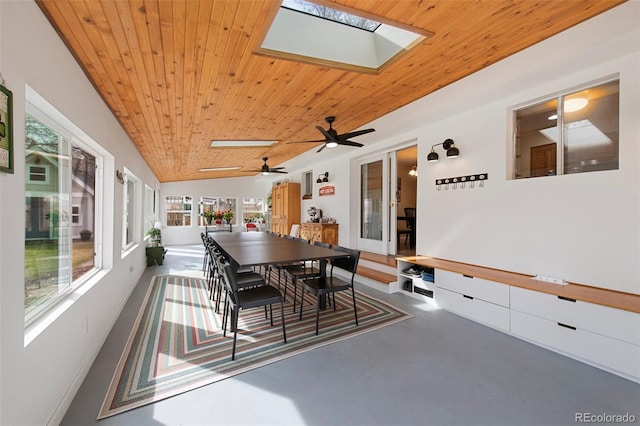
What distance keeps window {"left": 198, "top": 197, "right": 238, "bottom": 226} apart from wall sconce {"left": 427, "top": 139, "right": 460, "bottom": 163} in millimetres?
8561

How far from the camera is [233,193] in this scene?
11.2 m

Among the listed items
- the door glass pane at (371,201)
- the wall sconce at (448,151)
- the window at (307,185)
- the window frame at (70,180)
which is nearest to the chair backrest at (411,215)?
the door glass pane at (371,201)

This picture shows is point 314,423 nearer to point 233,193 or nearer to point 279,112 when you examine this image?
point 279,112

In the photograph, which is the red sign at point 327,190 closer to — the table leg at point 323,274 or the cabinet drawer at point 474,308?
the table leg at point 323,274

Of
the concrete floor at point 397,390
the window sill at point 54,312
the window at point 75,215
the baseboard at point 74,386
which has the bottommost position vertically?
the concrete floor at point 397,390

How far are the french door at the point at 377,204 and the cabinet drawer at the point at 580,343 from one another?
9.38ft

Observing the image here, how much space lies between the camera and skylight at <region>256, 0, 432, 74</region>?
2.21 meters

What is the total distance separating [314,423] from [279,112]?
3291 mm

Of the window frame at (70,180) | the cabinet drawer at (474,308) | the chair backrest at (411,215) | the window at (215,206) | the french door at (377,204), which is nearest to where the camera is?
the window frame at (70,180)

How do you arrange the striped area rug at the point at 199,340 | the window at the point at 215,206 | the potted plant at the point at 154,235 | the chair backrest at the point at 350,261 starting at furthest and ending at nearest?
the window at the point at 215,206
the potted plant at the point at 154,235
the chair backrest at the point at 350,261
the striped area rug at the point at 199,340

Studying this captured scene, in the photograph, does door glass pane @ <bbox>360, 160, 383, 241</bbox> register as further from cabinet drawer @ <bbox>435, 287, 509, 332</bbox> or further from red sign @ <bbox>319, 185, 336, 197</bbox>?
cabinet drawer @ <bbox>435, 287, 509, 332</bbox>

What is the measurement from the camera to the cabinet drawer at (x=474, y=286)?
2943mm

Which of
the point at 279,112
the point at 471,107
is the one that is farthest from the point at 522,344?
the point at 279,112

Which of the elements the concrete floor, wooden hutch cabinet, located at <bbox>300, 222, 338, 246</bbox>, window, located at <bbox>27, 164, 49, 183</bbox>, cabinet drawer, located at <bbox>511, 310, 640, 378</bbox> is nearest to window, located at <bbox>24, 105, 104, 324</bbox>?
window, located at <bbox>27, 164, 49, 183</bbox>
